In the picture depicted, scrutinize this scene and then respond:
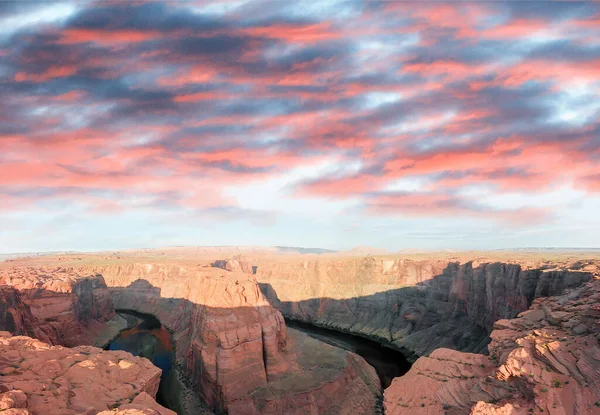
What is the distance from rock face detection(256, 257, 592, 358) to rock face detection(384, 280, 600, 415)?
38.7 m

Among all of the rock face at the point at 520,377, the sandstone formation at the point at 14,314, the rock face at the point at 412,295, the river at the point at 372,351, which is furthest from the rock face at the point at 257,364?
the rock face at the point at 412,295

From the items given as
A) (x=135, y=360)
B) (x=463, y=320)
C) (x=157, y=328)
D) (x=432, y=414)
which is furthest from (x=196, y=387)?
(x=463, y=320)

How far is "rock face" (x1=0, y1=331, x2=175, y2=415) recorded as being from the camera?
2009 cm

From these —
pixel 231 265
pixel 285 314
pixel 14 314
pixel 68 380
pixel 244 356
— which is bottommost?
pixel 285 314

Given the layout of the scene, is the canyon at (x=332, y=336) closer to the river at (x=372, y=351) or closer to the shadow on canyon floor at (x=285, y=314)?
the shadow on canyon floor at (x=285, y=314)

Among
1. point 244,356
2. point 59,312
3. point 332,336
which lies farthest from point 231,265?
point 244,356

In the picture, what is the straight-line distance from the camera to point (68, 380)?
2428cm

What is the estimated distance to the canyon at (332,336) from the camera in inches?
956

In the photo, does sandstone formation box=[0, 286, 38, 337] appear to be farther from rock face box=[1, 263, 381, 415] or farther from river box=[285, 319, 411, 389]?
river box=[285, 319, 411, 389]

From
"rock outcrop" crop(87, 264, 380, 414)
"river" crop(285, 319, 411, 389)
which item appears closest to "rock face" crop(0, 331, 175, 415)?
"rock outcrop" crop(87, 264, 380, 414)

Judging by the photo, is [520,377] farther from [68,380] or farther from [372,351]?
[372,351]

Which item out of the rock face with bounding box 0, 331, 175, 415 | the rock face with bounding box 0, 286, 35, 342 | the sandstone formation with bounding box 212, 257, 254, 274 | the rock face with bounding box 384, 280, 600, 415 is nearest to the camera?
the rock face with bounding box 0, 331, 175, 415

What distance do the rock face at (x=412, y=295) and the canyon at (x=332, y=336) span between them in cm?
44

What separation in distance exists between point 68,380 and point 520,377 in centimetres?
3242
